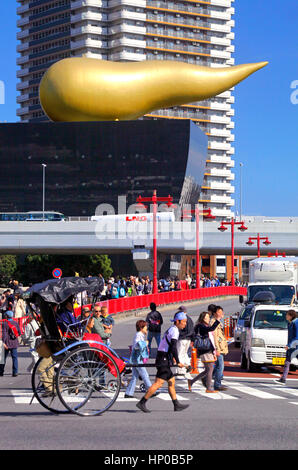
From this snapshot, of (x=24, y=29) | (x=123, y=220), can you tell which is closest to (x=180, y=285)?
(x=123, y=220)

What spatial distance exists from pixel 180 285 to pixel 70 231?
81.9 feet

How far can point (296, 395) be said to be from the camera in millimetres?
15898

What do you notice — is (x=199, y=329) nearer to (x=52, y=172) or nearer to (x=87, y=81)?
(x=87, y=81)

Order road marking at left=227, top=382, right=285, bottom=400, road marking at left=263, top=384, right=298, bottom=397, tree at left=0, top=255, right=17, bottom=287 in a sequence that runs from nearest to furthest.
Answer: road marking at left=227, top=382, right=285, bottom=400, road marking at left=263, top=384, right=298, bottom=397, tree at left=0, top=255, right=17, bottom=287

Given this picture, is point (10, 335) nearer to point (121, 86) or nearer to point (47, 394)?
point (47, 394)

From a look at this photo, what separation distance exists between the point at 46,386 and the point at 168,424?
2.12 meters

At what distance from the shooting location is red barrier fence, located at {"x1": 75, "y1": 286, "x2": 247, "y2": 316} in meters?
43.2

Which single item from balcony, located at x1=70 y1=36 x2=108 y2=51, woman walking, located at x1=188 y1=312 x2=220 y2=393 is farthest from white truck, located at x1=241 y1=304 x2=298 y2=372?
balcony, located at x1=70 y1=36 x2=108 y2=51

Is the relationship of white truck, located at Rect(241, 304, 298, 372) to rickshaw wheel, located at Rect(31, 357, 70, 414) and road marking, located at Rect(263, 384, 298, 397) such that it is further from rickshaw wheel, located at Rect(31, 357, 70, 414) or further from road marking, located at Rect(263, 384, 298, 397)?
rickshaw wheel, located at Rect(31, 357, 70, 414)

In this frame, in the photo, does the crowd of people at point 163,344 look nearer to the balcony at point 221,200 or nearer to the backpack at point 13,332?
the backpack at point 13,332

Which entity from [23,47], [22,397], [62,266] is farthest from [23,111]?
[22,397]

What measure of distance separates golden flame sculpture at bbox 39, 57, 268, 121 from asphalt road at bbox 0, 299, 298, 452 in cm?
8670

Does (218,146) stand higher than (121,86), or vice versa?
(121,86)

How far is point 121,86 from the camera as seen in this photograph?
10338 cm
